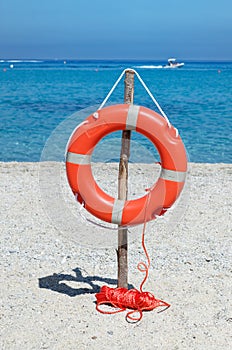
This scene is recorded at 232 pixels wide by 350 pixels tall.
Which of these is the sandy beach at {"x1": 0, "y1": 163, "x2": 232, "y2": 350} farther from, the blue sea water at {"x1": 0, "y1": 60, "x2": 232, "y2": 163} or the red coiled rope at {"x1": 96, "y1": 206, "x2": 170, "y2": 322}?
the blue sea water at {"x1": 0, "y1": 60, "x2": 232, "y2": 163}

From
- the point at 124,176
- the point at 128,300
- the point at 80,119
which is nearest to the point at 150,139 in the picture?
the point at 124,176

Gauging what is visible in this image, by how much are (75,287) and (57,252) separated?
1.88 feet

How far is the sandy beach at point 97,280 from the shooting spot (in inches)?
109

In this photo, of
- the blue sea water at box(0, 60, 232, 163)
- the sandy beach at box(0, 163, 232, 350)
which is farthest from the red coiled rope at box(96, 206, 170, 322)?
the blue sea water at box(0, 60, 232, 163)

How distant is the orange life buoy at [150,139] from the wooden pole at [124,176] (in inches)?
2.6

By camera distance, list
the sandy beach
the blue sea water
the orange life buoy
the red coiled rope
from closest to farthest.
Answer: the sandy beach < the orange life buoy < the red coiled rope < the blue sea water

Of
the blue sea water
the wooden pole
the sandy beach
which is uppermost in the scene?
the wooden pole

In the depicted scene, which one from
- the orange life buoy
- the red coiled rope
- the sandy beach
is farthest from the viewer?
the red coiled rope

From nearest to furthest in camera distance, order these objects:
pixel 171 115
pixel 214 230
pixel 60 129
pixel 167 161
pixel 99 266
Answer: pixel 167 161
pixel 60 129
pixel 99 266
pixel 214 230
pixel 171 115

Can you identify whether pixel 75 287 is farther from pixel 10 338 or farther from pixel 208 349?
pixel 208 349

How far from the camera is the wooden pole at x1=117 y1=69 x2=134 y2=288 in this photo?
3.00m

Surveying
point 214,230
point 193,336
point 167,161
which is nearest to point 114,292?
point 193,336

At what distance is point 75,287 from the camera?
3.33 m

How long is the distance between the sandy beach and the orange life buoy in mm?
260
